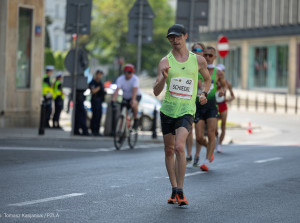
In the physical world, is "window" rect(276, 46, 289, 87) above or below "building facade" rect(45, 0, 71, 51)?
below

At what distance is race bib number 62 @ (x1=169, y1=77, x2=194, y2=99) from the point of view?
9070 mm

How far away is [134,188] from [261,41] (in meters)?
53.5

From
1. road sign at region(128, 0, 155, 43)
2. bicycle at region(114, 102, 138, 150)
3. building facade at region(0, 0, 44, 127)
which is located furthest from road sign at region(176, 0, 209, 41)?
bicycle at region(114, 102, 138, 150)

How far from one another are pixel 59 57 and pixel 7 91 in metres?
66.7

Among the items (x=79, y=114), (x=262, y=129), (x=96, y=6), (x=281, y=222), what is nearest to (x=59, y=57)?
(x=96, y=6)

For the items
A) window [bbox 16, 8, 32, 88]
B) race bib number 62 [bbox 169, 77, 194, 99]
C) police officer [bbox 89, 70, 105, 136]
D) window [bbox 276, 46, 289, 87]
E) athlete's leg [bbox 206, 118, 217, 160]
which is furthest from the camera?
window [bbox 276, 46, 289, 87]

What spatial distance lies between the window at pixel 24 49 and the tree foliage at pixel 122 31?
2040 inches

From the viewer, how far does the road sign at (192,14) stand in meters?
22.2

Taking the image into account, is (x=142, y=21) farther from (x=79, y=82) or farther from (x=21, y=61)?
(x=21, y=61)

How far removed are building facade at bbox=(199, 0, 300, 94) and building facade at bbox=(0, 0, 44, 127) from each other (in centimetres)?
3594

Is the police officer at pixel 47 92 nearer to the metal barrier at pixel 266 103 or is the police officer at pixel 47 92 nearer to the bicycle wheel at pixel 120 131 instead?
the bicycle wheel at pixel 120 131

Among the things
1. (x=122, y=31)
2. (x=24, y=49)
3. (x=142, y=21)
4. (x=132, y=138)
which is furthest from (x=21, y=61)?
(x=122, y=31)

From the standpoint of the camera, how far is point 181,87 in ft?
29.8

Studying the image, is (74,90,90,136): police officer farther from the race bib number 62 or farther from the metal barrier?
the metal barrier
